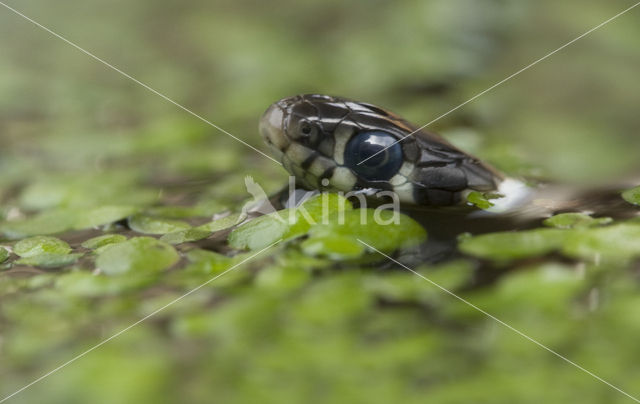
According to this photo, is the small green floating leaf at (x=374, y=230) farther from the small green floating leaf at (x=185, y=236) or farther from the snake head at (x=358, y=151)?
the small green floating leaf at (x=185, y=236)

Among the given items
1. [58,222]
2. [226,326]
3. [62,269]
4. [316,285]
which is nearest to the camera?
[226,326]

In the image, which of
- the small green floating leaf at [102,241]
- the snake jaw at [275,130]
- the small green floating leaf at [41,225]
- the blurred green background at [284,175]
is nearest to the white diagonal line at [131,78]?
the blurred green background at [284,175]

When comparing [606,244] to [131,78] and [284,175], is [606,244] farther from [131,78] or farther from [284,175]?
[131,78]

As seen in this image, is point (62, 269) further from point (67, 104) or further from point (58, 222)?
point (67, 104)

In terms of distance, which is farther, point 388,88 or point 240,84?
point 240,84

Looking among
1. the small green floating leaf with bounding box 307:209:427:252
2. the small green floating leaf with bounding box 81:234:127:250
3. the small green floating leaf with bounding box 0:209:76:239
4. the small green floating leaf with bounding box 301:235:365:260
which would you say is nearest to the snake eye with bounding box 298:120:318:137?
the small green floating leaf with bounding box 307:209:427:252

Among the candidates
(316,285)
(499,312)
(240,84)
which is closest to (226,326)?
(316,285)

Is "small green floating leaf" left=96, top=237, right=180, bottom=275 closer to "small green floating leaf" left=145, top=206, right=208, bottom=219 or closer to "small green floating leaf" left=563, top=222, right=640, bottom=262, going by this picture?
"small green floating leaf" left=145, top=206, right=208, bottom=219
